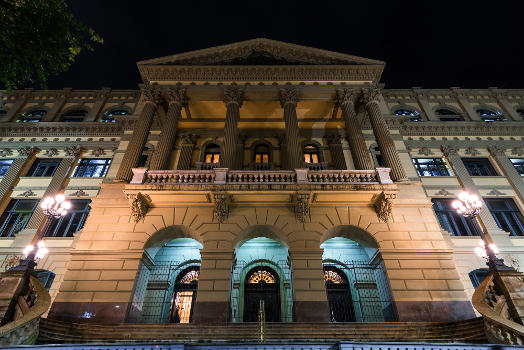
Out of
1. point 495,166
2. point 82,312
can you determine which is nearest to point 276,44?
point 495,166

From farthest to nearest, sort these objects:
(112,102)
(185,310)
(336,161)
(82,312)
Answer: (112,102), (336,161), (185,310), (82,312)

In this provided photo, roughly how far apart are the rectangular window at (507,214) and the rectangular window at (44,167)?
2808cm

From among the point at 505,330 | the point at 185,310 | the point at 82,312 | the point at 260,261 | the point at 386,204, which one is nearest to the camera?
the point at 505,330

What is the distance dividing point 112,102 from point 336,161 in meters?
18.4

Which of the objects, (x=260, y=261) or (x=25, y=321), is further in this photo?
(x=260, y=261)

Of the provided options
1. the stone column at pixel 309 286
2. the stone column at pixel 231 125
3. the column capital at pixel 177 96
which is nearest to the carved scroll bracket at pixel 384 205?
the stone column at pixel 309 286

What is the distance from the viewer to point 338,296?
15133mm

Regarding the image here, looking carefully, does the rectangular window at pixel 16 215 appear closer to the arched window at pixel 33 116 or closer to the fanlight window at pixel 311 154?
the arched window at pixel 33 116

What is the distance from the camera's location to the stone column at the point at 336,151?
18.3m

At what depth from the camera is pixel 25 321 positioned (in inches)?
313

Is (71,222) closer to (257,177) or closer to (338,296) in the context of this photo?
(257,177)

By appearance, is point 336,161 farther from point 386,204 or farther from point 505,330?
point 505,330

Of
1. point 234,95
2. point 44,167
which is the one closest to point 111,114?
point 44,167

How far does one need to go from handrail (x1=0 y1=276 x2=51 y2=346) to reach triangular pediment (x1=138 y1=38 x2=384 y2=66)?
48.8ft
